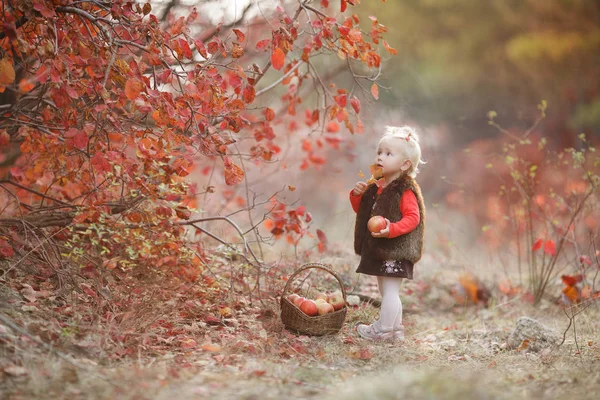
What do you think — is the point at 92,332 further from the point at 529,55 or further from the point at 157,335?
the point at 529,55

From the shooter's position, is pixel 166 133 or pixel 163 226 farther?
pixel 163 226

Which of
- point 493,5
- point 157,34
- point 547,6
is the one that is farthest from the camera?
point 493,5

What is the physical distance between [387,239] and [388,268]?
8.2 inches

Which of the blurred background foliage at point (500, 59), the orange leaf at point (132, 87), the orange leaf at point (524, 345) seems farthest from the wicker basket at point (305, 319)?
the blurred background foliage at point (500, 59)

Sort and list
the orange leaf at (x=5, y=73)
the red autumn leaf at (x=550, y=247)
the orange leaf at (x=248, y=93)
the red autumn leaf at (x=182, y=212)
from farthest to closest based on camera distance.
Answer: the red autumn leaf at (x=550, y=247) < the red autumn leaf at (x=182, y=212) < the orange leaf at (x=248, y=93) < the orange leaf at (x=5, y=73)

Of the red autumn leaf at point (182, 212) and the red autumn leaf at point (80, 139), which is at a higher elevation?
the red autumn leaf at point (80, 139)

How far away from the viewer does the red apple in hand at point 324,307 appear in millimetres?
4043

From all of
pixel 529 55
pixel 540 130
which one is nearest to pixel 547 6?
pixel 529 55

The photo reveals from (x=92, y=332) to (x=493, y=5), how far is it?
11227 mm

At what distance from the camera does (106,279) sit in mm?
4207

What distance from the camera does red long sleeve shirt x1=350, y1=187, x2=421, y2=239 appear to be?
4.08m

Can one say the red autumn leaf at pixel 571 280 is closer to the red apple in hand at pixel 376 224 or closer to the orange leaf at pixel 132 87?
the red apple in hand at pixel 376 224

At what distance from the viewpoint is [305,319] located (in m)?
3.96

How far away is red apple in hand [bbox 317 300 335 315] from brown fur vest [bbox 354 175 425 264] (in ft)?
1.52
